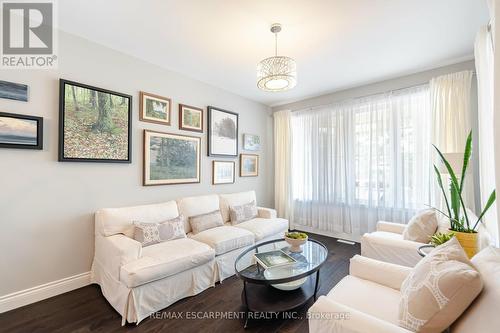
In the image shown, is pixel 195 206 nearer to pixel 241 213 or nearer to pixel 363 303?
pixel 241 213

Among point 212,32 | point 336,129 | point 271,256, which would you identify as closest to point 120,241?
point 271,256

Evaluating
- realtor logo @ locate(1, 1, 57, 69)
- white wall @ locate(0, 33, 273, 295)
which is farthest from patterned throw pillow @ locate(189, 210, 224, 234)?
realtor logo @ locate(1, 1, 57, 69)

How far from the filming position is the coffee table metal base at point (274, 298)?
1855mm

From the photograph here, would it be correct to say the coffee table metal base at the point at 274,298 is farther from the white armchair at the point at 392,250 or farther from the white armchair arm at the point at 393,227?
the white armchair arm at the point at 393,227

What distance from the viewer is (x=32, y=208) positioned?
6.95 feet

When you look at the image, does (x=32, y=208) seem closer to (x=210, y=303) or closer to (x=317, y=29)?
(x=210, y=303)

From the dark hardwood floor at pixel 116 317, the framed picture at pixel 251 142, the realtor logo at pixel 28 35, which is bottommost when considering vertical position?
the dark hardwood floor at pixel 116 317

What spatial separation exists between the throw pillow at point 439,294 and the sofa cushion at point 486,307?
26mm

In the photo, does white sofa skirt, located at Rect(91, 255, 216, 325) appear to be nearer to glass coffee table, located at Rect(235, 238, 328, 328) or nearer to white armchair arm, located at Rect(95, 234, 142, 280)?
white armchair arm, located at Rect(95, 234, 142, 280)

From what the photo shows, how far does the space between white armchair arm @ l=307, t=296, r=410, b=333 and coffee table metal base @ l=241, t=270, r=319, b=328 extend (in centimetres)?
73

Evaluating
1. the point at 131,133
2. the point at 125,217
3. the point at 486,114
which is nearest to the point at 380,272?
the point at 486,114

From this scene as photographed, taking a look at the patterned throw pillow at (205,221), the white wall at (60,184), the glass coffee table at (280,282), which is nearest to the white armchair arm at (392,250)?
the glass coffee table at (280,282)

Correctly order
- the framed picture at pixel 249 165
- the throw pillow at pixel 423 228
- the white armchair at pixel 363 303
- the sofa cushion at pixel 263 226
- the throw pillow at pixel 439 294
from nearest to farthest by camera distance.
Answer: the throw pillow at pixel 439 294 < the white armchair at pixel 363 303 < the throw pillow at pixel 423 228 < the sofa cushion at pixel 263 226 < the framed picture at pixel 249 165

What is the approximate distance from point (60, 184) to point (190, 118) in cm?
180
